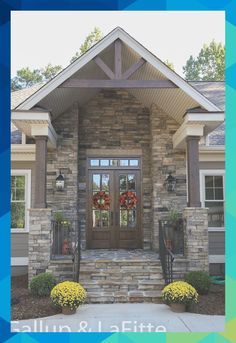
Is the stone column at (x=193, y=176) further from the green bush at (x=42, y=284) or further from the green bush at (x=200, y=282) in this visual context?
the green bush at (x=42, y=284)

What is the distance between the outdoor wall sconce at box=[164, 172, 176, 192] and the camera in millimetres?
10430

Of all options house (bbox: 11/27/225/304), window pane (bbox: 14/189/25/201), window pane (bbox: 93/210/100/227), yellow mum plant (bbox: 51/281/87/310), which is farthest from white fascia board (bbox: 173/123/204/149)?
window pane (bbox: 14/189/25/201)

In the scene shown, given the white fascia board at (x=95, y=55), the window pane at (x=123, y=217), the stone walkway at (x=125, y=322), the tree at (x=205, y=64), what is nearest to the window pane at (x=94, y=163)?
the window pane at (x=123, y=217)

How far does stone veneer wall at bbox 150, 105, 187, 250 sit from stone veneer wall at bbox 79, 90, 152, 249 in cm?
42

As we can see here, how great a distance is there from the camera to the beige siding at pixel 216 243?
1065cm

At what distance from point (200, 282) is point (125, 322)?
7.42ft

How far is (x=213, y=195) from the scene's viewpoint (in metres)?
11.0

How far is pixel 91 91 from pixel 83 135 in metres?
1.18

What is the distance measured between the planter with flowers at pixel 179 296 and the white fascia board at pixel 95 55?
13.3 ft

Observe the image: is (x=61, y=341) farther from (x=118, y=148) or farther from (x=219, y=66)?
(x=219, y=66)

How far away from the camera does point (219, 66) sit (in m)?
28.6

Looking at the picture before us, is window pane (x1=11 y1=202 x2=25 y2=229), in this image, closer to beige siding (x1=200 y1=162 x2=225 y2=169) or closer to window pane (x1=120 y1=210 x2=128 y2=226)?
window pane (x1=120 y1=210 x2=128 y2=226)

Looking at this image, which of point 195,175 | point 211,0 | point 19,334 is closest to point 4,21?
point 211,0

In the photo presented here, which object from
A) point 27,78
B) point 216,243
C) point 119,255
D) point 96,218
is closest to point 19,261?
point 96,218
